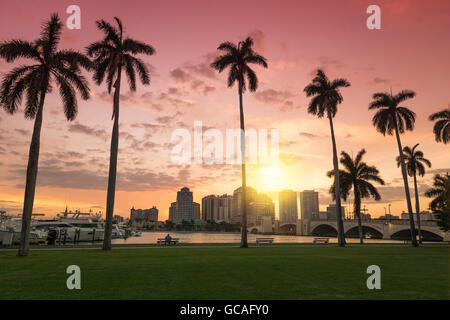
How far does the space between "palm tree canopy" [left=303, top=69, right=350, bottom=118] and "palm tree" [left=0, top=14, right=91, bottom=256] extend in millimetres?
29078

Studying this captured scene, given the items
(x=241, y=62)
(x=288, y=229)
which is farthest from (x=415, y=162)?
(x=288, y=229)

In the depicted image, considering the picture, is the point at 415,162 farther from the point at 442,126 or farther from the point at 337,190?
the point at 337,190

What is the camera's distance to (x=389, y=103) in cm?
4297

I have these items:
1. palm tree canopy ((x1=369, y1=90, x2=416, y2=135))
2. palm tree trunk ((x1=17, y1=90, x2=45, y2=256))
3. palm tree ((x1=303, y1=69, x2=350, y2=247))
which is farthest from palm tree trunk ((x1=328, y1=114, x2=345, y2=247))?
palm tree trunk ((x1=17, y1=90, x2=45, y2=256))

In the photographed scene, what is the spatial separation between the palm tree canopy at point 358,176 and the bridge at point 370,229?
23957mm

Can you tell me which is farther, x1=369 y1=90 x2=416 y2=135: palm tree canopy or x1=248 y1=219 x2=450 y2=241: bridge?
x1=248 y1=219 x2=450 y2=241: bridge

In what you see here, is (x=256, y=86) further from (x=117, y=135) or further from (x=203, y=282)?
(x=203, y=282)

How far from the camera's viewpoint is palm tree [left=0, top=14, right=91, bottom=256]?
2177cm

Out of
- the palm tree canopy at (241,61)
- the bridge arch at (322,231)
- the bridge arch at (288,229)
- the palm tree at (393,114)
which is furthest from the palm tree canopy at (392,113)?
the bridge arch at (288,229)

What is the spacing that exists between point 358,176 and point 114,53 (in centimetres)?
4122

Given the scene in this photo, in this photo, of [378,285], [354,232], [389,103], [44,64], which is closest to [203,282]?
[378,285]

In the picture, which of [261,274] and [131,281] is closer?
[131,281]

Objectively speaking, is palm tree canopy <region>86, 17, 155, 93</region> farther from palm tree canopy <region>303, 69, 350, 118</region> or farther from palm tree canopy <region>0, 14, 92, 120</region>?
palm tree canopy <region>303, 69, 350, 118</region>

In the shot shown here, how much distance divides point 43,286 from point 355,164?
159 ft
